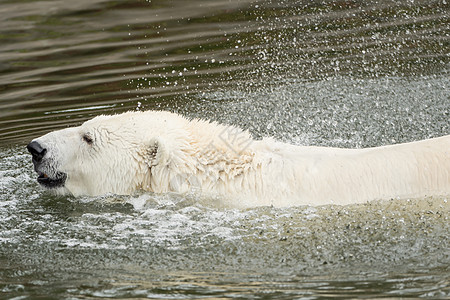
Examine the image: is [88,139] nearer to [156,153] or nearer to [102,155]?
[102,155]

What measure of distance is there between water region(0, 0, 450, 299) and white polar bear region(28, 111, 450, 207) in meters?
0.11

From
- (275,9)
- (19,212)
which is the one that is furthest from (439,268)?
(275,9)

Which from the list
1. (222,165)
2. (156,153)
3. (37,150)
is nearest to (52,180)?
(37,150)

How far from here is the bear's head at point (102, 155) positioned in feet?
16.2

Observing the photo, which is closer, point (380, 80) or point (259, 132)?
point (259, 132)

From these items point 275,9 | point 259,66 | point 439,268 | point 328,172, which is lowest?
point 439,268

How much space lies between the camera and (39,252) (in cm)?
459

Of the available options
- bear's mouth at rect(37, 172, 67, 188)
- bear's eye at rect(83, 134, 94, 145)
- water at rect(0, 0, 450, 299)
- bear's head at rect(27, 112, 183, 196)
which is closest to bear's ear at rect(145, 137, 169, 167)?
bear's head at rect(27, 112, 183, 196)

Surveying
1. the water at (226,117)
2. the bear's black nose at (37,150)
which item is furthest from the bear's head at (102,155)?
the water at (226,117)

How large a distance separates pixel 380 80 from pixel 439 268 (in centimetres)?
450

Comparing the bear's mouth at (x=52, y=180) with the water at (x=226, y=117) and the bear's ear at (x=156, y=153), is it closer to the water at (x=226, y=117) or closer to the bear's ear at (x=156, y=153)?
the water at (x=226, y=117)

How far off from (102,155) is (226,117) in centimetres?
257

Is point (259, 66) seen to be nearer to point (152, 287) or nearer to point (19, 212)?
point (19, 212)

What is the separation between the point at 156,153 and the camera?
4.82 meters
